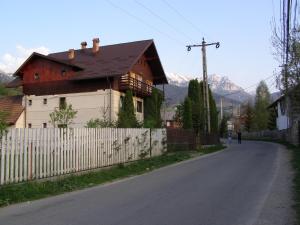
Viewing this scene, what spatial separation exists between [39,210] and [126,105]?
89.1 feet

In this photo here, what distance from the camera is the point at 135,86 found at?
39.3 metres

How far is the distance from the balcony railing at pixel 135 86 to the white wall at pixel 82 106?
84cm

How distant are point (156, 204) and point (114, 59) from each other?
31.2 m

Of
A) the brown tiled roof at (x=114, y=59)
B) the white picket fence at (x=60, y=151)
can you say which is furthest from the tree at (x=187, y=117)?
the white picket fence at (x=60, y=151)

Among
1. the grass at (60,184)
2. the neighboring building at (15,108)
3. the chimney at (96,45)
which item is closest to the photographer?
the grass at (60,184)

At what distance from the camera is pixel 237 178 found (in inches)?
590

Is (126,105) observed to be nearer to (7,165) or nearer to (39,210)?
(7,165)

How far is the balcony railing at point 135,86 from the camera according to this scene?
38.1 m

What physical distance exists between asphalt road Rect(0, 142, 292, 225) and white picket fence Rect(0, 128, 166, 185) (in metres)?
2.12

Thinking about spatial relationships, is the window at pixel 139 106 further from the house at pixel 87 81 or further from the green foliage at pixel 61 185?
the green foliage at pixel 61 185

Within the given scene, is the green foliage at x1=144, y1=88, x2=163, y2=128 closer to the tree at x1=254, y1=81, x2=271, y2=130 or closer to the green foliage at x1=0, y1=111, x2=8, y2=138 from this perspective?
the green foliage at x1=0, y1=111, x2=8, y2=138

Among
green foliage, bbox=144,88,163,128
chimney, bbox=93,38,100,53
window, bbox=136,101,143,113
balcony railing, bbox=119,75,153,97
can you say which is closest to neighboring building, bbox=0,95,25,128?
chimney, bbox=93,38,100,53

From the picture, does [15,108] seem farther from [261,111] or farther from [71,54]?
[261,111]

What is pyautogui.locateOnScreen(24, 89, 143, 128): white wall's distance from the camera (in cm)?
3772
